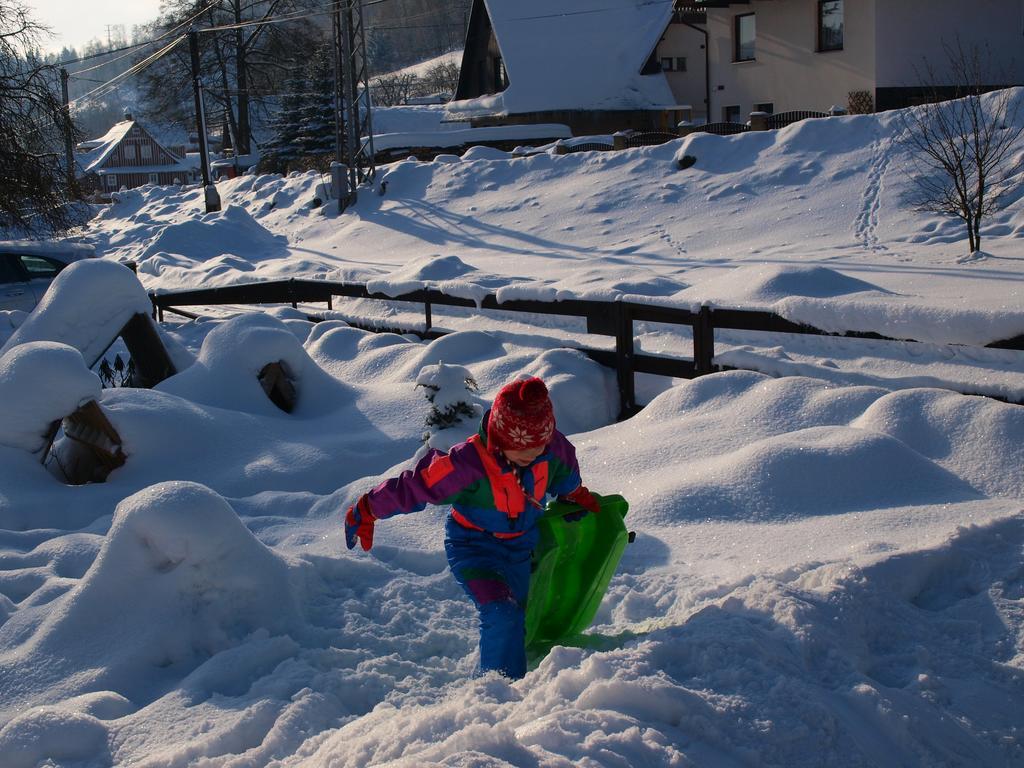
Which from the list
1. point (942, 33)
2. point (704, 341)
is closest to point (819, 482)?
point (704, 341)

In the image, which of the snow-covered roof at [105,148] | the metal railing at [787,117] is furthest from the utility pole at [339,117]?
the snow-covered roof at [105,148]

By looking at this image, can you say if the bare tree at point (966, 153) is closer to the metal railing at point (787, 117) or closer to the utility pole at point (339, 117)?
the metal railing at point (787, 117)

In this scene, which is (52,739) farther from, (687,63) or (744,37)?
(687,63)

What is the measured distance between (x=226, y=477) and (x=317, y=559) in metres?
2.13

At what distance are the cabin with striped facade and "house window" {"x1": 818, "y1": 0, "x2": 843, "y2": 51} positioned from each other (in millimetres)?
48251

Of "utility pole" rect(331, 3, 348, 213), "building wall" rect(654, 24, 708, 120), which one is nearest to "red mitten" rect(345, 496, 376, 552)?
"utility pole" rect(331, 3, 348, 213)

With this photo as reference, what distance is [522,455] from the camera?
12.5 ft

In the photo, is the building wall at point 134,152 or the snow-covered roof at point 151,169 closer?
the snow-covered roof at point 151,169

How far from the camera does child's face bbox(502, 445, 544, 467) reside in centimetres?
381

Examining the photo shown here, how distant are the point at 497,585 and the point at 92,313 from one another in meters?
5.86

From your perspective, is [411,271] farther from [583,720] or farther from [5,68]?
[583,720]

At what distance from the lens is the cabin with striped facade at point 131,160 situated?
6606cm

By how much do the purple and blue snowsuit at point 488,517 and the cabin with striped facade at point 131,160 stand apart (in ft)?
216

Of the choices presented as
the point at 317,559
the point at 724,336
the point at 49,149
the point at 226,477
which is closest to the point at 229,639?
the point at 317,559
